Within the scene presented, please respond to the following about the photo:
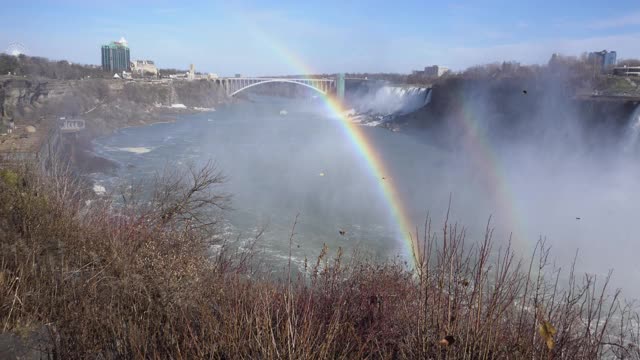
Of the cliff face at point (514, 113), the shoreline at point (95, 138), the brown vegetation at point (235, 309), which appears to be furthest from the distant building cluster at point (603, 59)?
→ the brown vegetation at point (235, 309)

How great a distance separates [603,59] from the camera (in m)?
33.5

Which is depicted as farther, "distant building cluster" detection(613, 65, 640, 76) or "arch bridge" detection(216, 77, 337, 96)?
"arch bridge" detection(216, 77, 337, 96)

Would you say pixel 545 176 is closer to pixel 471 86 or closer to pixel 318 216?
pixel 318 216

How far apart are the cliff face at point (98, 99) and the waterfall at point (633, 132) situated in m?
22.6

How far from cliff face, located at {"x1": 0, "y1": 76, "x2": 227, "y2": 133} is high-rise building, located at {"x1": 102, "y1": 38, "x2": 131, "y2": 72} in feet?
73.5

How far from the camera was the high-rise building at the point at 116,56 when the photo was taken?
62219 mm

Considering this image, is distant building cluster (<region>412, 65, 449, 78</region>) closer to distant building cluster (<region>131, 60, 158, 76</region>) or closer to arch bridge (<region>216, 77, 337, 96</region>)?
arch bridge (<region>216, 77, 337, 96</region>)

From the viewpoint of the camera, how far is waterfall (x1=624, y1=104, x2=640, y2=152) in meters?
16.4

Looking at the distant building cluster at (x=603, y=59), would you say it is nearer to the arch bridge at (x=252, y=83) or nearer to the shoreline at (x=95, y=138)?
the arch bridge at (x=252, y=83)

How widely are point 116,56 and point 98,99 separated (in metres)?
32.6

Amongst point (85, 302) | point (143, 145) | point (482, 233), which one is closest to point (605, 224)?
point (482, 233)

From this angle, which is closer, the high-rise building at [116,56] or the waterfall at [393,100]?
the waterfall at [393,100]

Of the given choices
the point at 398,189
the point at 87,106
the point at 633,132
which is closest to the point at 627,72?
the point at 633,132

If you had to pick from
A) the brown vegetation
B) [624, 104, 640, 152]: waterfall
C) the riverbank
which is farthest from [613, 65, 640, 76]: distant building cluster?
the brown vegetation
